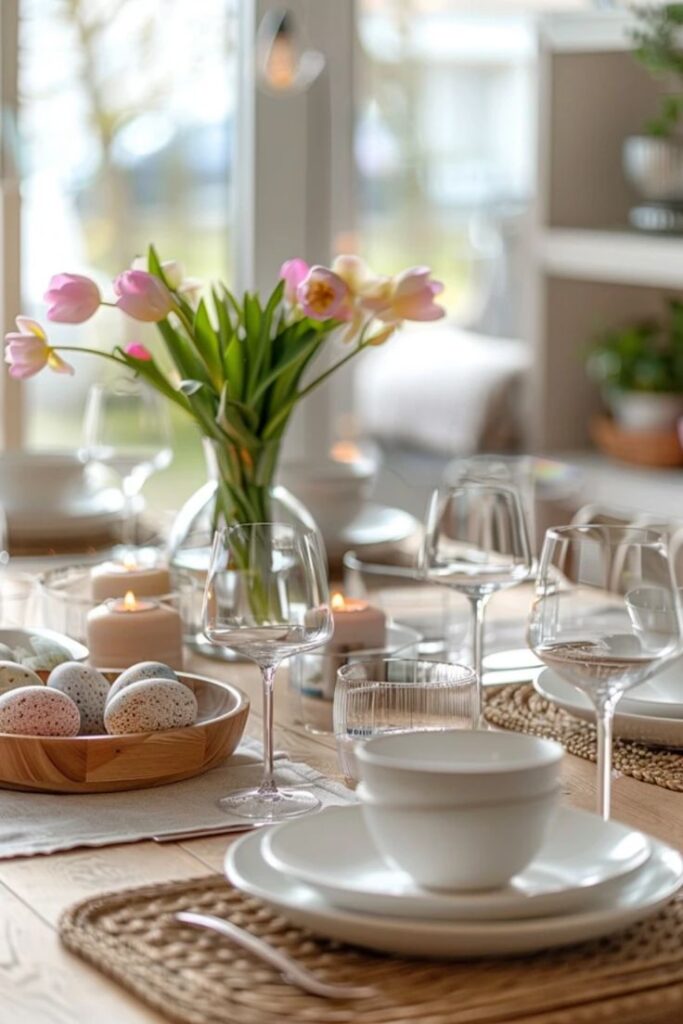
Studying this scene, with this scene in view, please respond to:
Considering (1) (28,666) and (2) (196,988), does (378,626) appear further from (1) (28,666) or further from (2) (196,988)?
(2) (196,988)

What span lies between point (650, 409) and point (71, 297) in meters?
1.84

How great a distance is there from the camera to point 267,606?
3.95ft

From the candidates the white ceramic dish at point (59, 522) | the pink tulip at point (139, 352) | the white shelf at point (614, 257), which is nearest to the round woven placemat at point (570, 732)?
the pink tulip at point (139, 352)

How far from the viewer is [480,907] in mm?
860

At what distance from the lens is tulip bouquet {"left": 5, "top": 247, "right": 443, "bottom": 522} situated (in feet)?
5.02

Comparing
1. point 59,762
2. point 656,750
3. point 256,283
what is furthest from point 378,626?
point 256,283

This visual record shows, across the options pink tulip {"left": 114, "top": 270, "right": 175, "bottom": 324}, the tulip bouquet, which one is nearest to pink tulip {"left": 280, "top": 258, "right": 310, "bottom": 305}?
the tulip bouquet

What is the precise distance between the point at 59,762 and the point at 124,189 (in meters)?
2.29

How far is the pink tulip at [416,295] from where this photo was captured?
1573 millimetres

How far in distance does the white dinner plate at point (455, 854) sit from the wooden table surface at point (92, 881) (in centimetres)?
11

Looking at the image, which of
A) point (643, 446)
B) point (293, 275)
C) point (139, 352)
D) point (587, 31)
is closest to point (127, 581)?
point (139, 352)

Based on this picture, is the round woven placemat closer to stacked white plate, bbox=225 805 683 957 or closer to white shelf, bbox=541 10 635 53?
stacked white plate, bbox=225 805 683 957

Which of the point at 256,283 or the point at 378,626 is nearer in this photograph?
the point at 378,626

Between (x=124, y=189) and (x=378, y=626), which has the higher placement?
(x=124, y=189)
